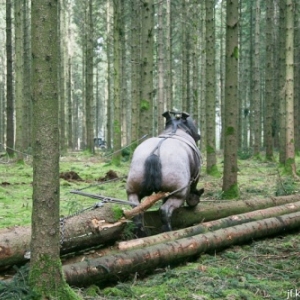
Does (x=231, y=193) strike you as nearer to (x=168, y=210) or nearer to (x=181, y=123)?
(x=181, y=123)

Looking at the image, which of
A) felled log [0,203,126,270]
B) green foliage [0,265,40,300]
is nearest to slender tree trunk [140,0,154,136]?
felled log [0,203,126,270]

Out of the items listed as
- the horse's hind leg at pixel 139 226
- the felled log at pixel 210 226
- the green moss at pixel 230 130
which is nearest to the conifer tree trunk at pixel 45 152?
the felled log at pixel 210 226

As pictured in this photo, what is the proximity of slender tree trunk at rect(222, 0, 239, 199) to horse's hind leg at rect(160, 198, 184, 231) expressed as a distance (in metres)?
2.75

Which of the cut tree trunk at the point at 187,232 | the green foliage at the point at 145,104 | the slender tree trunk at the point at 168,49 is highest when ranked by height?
the slender tree trunk at the point at 168,49

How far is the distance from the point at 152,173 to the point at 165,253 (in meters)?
1.38

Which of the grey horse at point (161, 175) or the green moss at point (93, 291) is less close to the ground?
the grey horse at point (161, 175)

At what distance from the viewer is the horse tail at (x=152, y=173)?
21.7ft

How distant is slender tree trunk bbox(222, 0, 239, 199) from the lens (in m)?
9.30

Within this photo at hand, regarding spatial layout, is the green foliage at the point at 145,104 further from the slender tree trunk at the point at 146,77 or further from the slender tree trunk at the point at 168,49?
the slender tree trunk at the point at 168,49

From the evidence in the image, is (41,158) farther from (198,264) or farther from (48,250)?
(198,264)

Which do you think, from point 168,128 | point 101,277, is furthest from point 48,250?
point 168,128

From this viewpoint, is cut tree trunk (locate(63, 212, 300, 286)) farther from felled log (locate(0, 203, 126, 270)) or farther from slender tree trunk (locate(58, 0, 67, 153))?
slender tree trunk (locate(58, 0, 67, 153))

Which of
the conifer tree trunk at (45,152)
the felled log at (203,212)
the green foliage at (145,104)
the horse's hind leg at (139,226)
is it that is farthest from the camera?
the green foliage at (145,104)

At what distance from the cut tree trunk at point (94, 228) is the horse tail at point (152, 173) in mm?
498
